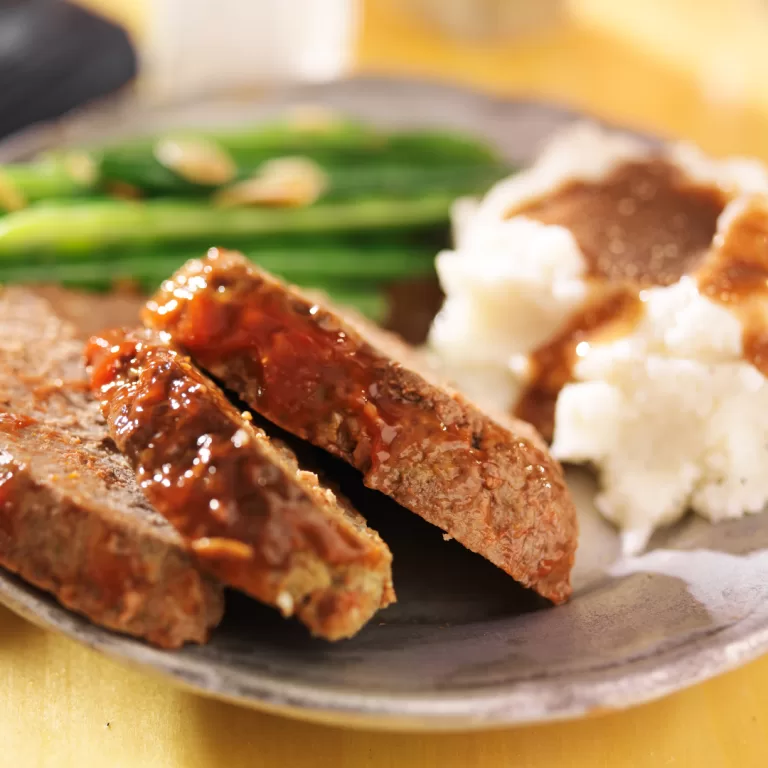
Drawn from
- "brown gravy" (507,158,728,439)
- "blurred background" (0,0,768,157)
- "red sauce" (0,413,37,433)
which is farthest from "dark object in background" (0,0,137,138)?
"red sauce" (0,413,37,433)

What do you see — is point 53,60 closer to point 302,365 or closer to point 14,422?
point 14,422

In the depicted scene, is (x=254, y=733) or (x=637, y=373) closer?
(x=254, y=733)

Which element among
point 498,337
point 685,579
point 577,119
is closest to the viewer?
point 685,579

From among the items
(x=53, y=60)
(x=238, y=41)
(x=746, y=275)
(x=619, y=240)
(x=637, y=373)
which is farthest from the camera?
(x=238, y=41)

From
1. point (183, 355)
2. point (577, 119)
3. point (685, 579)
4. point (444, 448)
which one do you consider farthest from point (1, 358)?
point (577, 119)

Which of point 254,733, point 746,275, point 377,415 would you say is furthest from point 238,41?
point 254,733

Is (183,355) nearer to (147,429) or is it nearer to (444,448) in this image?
(147,429)
